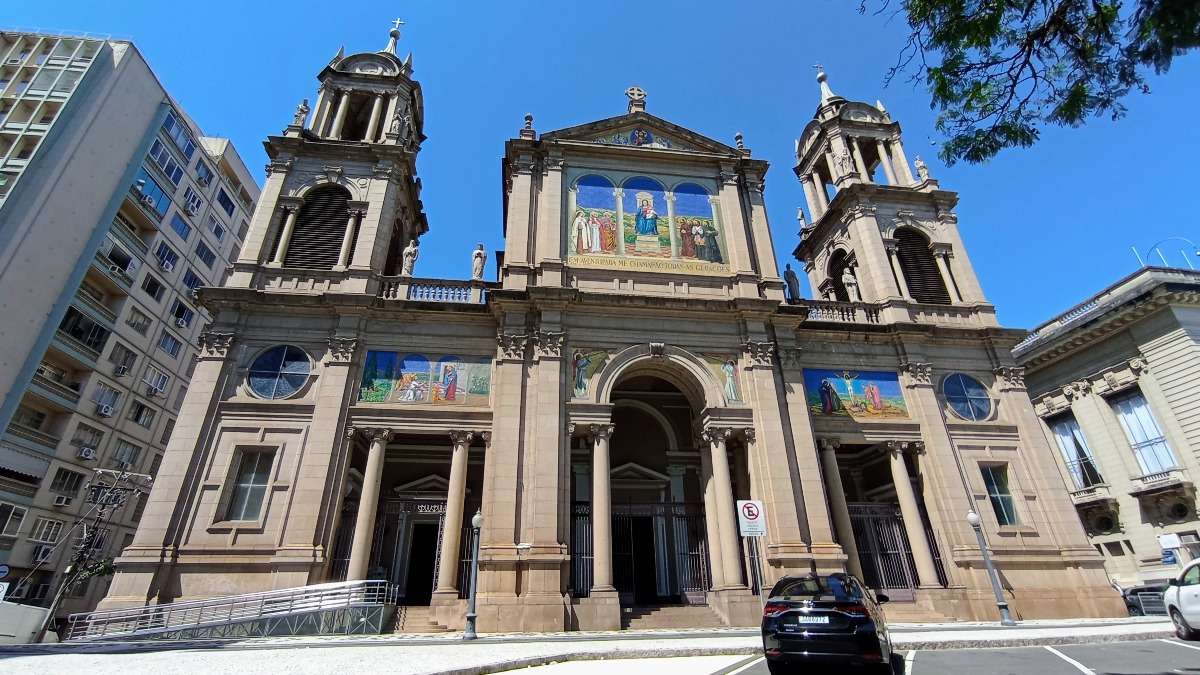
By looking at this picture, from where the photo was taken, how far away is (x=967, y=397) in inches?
896

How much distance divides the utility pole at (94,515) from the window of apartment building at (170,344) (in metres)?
8.70

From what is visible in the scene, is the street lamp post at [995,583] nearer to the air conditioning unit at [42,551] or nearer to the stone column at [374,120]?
the stone column at [374,120]

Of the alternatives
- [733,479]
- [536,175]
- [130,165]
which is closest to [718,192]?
[536,175]

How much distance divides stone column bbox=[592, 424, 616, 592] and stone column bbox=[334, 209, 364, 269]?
12158mm

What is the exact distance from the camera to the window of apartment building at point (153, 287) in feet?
115

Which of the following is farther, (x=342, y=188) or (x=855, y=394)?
(x=342, y=188)

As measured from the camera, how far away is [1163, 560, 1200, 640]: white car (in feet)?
37.3

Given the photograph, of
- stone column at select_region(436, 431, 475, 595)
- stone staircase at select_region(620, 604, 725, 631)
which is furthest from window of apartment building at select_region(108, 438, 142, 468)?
stone staircase at select_region(620, 604, 725, 631)

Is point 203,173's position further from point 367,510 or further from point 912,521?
point 912,521

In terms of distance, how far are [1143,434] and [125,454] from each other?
53.0 metres

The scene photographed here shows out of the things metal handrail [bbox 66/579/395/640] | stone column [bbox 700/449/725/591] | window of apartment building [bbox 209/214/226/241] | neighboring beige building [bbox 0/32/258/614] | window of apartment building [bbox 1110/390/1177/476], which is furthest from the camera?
window of apartment building [bbox 209/214/226/241]

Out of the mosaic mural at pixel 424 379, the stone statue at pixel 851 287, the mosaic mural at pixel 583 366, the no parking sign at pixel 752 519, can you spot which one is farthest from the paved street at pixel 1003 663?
the stone statue at pixel 851 287

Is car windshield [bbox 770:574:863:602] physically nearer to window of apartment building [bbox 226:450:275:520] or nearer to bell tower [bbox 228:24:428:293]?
window of apartment building [bbox 226:450:275:520]

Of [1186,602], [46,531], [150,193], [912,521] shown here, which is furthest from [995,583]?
[150,193]
